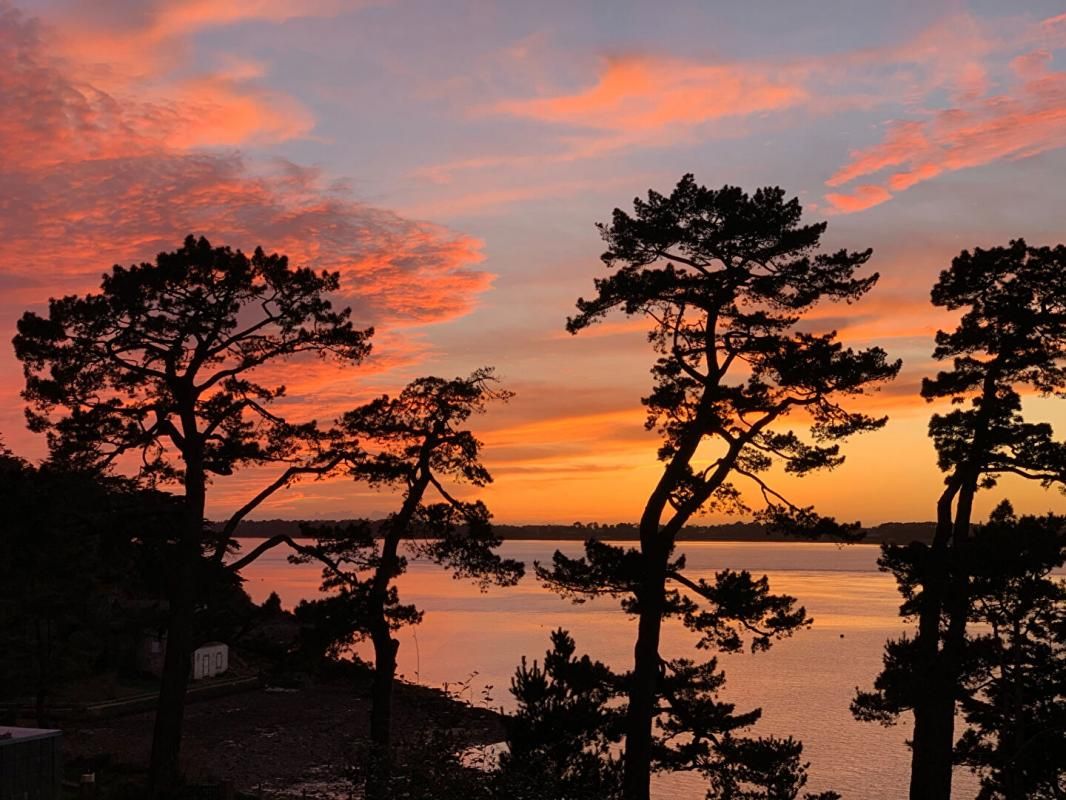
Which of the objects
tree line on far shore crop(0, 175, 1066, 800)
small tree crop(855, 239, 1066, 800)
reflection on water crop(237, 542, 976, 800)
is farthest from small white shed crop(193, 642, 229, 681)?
small tree crop(855, 239, 1066, 800)

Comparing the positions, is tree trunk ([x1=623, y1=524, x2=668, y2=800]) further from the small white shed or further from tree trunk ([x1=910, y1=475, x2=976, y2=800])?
the small white shed

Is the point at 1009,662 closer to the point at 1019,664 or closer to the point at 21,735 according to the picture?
the point at 1019,664

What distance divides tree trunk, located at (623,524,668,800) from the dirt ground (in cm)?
1725

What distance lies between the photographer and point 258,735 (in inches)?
2233

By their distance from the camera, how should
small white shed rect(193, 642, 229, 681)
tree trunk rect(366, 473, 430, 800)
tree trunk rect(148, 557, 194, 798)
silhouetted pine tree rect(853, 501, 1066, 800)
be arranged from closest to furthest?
silhouetted pine tree rect(853, 501, 1066, 800), tree trunk rect(148, 557, 194, 798), tree trunk rect(366, 473, 430, 800), small white shed rect(193, 642, 229, 681)

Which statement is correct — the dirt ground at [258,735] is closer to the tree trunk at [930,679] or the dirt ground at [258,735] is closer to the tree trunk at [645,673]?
the tree trunk at [645,673]

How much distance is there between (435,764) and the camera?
13.4m

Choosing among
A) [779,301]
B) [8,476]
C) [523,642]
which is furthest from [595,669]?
[523,642]

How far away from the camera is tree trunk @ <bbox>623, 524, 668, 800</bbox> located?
2123 centimetres

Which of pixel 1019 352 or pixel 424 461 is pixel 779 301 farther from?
pixel 424 461

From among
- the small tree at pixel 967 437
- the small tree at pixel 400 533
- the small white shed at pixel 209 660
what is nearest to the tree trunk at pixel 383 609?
the small tree at pixel 400 533

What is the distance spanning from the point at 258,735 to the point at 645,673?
41.4m

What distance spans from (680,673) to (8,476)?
20446 mm

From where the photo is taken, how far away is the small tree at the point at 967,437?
23375mm
